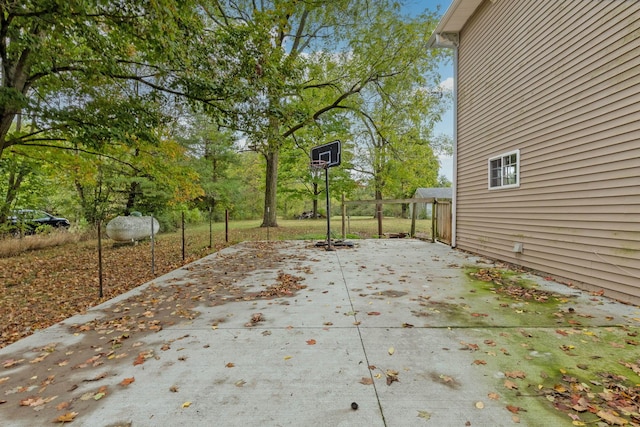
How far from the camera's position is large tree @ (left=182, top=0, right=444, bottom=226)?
6.16 meters

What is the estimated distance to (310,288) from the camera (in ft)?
13.7

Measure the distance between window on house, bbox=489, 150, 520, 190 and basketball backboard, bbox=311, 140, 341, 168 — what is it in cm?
355

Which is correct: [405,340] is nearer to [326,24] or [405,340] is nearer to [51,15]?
[51,15]

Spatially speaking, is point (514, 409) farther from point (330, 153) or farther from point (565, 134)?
point (330, 153)

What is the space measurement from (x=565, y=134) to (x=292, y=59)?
6566 mm

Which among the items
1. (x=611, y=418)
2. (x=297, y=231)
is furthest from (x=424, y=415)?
(x=297, y=231)

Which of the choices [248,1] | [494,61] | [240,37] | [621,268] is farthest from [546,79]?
[248,1]

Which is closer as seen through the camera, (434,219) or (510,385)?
(510,385)

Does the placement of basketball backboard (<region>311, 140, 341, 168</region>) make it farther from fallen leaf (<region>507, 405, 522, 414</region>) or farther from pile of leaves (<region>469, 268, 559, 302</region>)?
fallen leaf (<region>507, 405, 522, 414</region>)

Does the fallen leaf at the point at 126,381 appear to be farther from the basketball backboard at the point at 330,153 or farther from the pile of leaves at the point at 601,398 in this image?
the basketball backboard at the point at 330,153

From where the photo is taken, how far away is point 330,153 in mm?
7965

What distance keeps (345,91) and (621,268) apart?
11.4m

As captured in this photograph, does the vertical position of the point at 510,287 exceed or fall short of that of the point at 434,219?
it falls short

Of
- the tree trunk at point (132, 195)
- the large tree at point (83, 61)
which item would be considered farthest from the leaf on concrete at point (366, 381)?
the tree trunk at point (132, 195)
